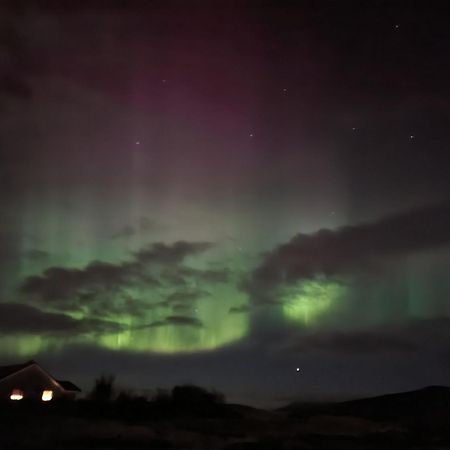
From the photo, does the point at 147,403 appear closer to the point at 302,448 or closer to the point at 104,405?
the point at 104,405

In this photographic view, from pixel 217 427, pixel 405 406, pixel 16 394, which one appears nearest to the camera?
pixel 217 427

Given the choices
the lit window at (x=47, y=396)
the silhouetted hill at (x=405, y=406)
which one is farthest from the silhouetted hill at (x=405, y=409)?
the lit window at (x=47, y=396)

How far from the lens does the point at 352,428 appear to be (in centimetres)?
3888

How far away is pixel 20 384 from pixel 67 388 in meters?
5.37

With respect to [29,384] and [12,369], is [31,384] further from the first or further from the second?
[12,369]

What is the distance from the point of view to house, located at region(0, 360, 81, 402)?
57.9 m

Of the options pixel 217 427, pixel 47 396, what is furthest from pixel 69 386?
pixel 217 427

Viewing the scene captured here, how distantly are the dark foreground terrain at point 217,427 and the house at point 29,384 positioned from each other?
42.9ft

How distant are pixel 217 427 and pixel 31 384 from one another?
2732cm

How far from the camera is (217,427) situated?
122ft

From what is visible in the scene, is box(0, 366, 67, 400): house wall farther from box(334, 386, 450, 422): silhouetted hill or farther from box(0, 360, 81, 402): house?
box(334, 386, 450, 422): silhouetted hill

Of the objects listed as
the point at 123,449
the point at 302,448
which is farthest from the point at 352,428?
the point at 123,449

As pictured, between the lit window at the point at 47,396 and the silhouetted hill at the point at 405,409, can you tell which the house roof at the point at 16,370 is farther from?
the silhouetted hill at the point at 405,409

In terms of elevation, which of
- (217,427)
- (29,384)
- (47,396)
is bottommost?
(217,427)
